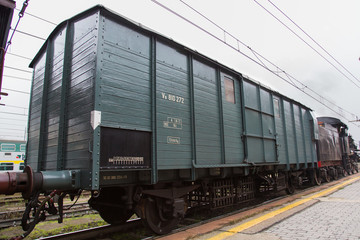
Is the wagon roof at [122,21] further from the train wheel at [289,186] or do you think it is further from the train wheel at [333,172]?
the train wheel at [333,172]

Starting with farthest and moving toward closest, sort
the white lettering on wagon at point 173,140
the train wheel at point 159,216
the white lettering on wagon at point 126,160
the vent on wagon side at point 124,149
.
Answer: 1. the white lettering on wagon at point 173,140
2. the train wheel at point 159,216
3. the white lettering on wagon at point 126,160
4. the vent on wagon side at point 124,149

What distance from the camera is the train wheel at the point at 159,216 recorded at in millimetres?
4785

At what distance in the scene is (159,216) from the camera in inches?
196

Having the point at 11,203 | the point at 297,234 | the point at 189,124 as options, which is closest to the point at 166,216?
the point at 189,124

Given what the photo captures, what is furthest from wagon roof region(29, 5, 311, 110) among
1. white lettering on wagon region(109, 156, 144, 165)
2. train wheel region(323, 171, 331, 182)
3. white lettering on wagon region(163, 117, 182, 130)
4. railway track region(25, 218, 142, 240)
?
train wheel region(323, 171, 331, 182)

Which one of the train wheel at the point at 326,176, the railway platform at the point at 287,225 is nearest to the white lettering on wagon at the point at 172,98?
the railway platform at the point at 287,225

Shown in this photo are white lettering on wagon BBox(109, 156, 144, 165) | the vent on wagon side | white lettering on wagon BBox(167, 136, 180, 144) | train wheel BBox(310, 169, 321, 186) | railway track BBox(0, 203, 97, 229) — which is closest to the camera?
the vent on wagon side

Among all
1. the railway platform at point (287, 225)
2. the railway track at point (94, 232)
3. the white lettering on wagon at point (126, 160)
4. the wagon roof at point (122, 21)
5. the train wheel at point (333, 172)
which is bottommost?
the railway track at point (94, 232)

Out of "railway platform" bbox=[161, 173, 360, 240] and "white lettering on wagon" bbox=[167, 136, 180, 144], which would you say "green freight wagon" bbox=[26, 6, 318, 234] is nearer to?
"white lettering on wagon" bbox=[167, 136, 180, 144]

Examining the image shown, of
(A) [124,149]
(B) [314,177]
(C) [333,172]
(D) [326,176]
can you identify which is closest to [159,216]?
(A) [124,149]

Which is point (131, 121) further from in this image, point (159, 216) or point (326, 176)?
point (326, 176)

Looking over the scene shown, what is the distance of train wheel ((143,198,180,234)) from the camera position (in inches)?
188

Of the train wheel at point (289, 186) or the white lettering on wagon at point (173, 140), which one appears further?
the train wheel at point (289, 186)

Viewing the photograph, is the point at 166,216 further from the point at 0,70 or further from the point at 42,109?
the point at 0,70
